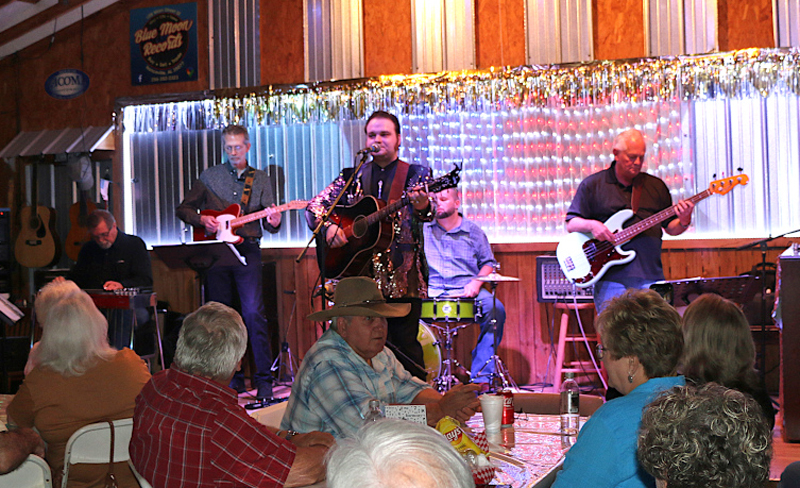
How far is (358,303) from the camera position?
340 cm

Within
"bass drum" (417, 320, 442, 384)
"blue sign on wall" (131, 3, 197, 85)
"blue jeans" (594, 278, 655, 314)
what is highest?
"blue sign on wall" (131, 3, 197, 85)

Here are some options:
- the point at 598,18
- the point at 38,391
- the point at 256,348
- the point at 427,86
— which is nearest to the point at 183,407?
the point at 38,391

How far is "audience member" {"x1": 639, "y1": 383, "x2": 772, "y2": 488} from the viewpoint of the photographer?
4.50ft

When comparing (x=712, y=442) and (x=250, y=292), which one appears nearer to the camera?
(x=712, y=442)

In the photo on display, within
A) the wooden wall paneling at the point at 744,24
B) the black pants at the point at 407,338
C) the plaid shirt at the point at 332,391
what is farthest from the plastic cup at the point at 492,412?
the wooden wall paneling at the point at 744,24

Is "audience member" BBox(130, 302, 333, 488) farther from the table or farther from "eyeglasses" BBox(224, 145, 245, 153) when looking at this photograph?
"eyeglasses" BBox(224, 145, 245, 153)

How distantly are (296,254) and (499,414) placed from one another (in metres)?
5.68

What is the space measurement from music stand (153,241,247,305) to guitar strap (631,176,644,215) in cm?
325

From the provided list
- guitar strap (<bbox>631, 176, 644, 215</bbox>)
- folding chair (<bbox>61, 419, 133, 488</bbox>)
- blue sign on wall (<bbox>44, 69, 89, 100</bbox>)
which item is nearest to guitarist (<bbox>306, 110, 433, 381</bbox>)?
guitar strap (<bbox>631, 176, 644, 215</bbox>)

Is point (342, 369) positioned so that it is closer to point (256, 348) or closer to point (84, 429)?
point (84, 429)

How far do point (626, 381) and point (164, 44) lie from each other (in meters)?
7.66

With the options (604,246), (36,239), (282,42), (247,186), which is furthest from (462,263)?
(36,239)

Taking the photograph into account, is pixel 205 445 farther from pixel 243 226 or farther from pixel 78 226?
pixel 78 226

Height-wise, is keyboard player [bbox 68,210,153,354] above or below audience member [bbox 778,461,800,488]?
above
